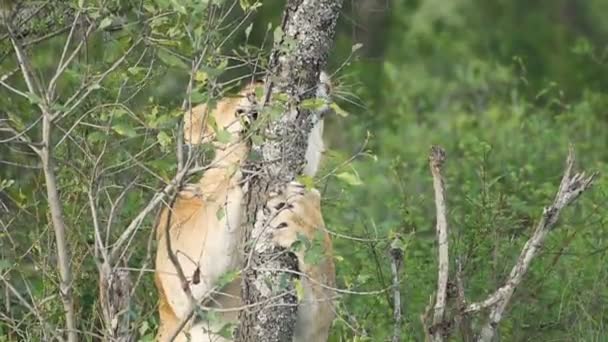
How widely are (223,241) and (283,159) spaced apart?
56 centimetres

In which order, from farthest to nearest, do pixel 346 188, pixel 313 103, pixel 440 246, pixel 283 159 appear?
pixel 346 188 < pixel 283 159 < pixel 440 246 < pixel 313 103

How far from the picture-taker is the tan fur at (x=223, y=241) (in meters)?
6.12

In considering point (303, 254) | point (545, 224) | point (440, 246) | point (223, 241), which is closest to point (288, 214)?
point (223, 241)

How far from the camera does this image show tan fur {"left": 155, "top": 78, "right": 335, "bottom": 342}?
6.12m

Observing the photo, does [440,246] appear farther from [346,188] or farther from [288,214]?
[346,188]

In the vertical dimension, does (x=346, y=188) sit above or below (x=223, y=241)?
above

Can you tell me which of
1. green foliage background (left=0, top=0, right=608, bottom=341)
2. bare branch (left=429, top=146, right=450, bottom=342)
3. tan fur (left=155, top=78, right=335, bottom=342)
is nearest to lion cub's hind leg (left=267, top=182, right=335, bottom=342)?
tan fur (left=155, top=78, right=335, bottom=342)

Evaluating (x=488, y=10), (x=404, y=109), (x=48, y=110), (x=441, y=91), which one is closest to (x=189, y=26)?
(x=48, y=110)

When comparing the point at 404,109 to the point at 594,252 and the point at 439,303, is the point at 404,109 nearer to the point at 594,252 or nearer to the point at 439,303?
the point at 594,252

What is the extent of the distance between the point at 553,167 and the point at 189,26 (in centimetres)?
615

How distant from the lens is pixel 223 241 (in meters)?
6.26

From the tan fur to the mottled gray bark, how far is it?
75 mm

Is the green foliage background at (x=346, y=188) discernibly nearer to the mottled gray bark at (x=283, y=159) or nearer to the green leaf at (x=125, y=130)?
the green leaf at (x=125, y=130)

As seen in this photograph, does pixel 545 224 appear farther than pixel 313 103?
Yes
